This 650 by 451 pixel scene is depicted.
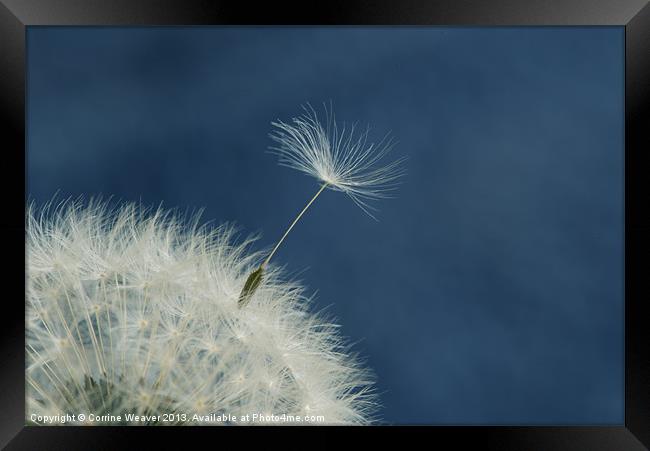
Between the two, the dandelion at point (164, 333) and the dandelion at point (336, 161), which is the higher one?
the dandelion at point (336, 161)

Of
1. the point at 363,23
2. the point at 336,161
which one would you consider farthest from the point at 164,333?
the point at 363,23

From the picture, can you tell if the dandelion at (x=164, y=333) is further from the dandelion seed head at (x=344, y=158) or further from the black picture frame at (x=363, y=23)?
the dandelion seed head at (x=344, y=158)

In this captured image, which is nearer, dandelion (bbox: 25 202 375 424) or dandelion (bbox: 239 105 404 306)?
dandelion (bbox: 25 202 375 424)

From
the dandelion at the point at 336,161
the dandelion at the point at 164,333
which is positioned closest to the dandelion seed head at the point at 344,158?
the dandelion at the point at 336,161

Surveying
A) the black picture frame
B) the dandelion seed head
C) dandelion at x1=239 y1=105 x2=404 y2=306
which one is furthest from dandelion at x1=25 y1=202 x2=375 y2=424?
the dandelion seed head

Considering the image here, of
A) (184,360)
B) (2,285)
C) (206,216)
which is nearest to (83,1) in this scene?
(206,216)

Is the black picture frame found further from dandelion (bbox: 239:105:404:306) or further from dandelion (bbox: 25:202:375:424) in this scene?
dandelion (bbox: 239:105:404:306)
